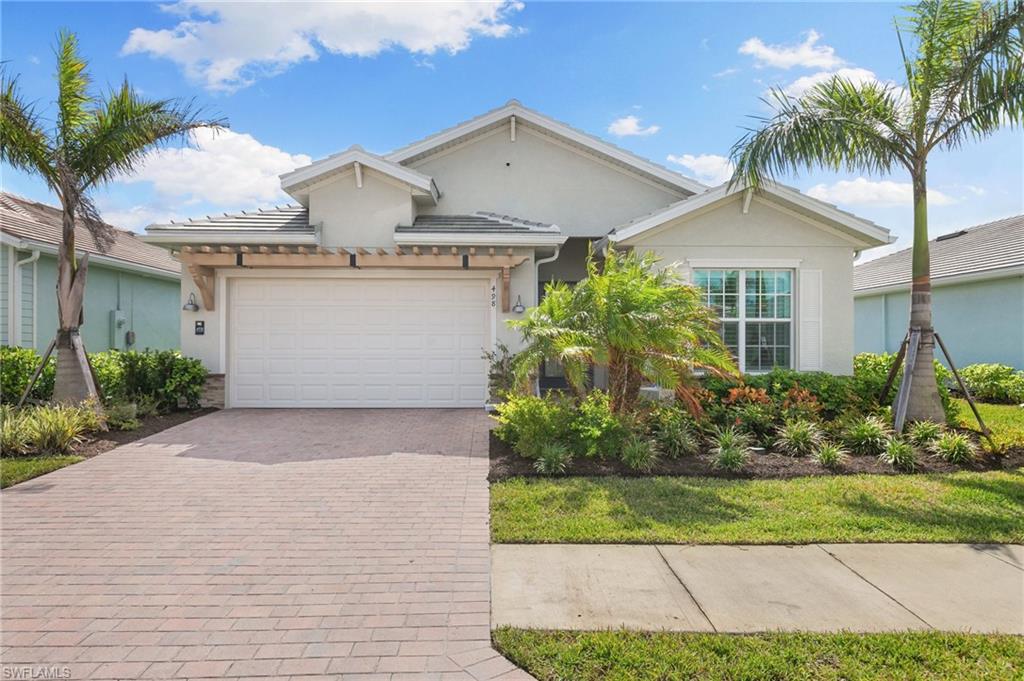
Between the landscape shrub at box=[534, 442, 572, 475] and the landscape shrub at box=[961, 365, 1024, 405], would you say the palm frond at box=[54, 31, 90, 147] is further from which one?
the landscape shrub at box=[961, 365, 1024, 405]

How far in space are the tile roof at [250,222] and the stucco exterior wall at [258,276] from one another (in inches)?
33.5

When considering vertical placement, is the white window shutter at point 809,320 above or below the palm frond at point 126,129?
below

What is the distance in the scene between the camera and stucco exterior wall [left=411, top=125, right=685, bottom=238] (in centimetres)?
1272

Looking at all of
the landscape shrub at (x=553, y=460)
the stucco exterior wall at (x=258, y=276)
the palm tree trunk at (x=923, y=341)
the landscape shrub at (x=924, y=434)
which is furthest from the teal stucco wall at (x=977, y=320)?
the landscape shrub at (x=553, y=460)

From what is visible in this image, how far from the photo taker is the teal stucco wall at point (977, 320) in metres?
13.4

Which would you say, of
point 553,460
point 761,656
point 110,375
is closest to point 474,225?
point 553,460

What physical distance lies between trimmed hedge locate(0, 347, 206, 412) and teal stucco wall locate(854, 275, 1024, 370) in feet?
61.5


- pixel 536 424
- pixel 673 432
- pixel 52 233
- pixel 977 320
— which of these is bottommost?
pixel 673 432

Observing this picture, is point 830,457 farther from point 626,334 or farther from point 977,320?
point 977,320

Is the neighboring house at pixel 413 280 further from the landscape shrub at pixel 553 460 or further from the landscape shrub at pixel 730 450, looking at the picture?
the landscape shrub at pixel 553 460

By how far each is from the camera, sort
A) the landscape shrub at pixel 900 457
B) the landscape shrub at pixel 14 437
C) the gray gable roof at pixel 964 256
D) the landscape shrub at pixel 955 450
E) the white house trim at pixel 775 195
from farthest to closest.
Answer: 1. the gray gable roof at pixel 964 256
2. the white house trim at pixel 775 195
3. the landscape shrub at pixel 14 437
4. the landscape shrub at pixel 955 450
5. the landscape shrub at pixel 900 457

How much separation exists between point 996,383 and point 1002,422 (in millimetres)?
3991

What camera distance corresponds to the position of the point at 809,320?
10695mm

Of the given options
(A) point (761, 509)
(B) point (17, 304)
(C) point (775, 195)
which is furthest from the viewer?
(B) point (17, 304)
